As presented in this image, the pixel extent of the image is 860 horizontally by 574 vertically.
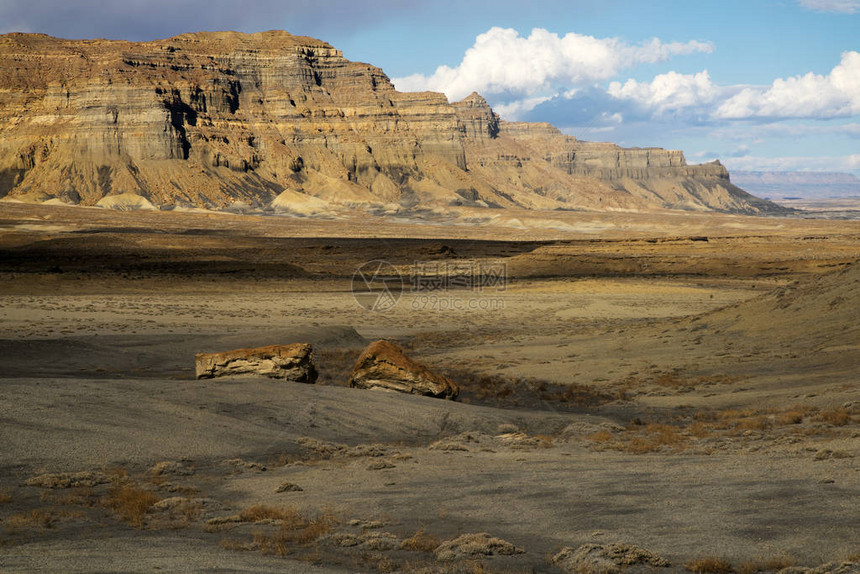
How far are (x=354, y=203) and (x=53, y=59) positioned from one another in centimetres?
7307

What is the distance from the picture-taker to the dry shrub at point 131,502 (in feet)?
28.6

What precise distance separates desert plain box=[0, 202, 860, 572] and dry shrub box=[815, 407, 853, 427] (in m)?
0.04

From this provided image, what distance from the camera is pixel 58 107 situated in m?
160

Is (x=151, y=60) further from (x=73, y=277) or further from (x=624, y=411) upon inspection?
(x=624, y=411)

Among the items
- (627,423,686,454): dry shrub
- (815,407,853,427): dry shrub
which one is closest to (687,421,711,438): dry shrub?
(627,423,686,454): dry shrub

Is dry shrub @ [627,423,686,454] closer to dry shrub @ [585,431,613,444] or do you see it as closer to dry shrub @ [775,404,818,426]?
dry shrub @ [585,431,613,444]

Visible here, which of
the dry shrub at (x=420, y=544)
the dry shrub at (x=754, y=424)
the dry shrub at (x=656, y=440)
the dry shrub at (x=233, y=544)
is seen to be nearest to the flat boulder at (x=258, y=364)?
the dry shrub at (x=656, y=440)

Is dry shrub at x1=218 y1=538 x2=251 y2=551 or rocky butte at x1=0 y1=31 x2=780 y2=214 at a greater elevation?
rocky butte at x1=0 y1=31 x2=780 y2=214

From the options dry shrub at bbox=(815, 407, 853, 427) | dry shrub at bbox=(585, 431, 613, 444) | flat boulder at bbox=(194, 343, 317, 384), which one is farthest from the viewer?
flat boulder at bbox=(194, 343, 317, 384)

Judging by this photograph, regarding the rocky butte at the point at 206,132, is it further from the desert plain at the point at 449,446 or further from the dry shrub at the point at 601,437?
the dry shrub at the point at 601,437

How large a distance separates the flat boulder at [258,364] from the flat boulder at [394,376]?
1280mm

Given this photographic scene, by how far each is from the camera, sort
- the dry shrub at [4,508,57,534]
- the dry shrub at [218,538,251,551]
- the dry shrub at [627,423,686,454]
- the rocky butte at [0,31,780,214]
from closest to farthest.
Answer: the dry shrub at [218,538,251,551] → the dry shrub at [4,508,57,534] → the dry shrub at [627,423,686,454] → the rocky butte at [0,31,780,214]

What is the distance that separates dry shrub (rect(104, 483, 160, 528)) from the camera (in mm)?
8719

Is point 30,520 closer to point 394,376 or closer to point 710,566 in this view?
point 710,566
